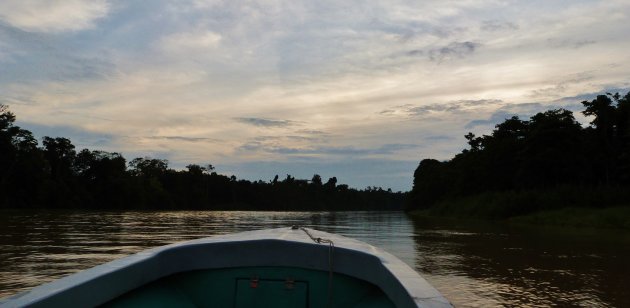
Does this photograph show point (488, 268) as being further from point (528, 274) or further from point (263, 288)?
point (263, 288)

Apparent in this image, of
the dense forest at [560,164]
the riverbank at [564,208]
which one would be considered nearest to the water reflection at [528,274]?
the riverbank at [564,208]

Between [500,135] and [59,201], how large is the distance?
65995 millimetres

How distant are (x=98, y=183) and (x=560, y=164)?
77659 mm

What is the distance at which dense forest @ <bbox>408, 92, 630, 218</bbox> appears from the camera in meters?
42.6

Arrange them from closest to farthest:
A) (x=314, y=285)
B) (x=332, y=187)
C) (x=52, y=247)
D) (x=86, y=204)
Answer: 1. (x=314, y=285)
2. (x=52, y=247)
3. (x=86, y=204)
4. (x=332, y=187)

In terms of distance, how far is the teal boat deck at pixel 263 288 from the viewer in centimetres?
454

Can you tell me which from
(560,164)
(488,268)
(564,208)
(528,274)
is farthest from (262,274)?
(560,164)

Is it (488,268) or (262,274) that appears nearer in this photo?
(262,274)

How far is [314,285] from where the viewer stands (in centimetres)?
462

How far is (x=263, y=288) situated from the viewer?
4590 mm

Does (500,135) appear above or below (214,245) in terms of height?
above

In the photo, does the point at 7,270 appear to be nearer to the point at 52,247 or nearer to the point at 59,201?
the point at 52,247

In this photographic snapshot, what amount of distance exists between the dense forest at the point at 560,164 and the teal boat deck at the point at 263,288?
39181 millimetres

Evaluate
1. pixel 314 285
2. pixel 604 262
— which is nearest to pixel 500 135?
pixel 604 262
